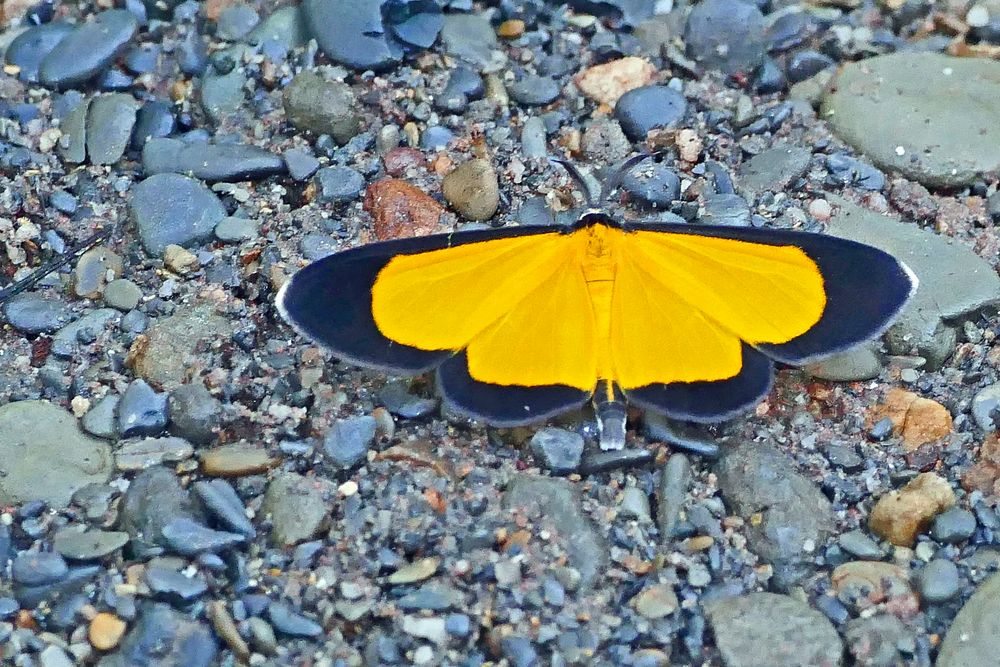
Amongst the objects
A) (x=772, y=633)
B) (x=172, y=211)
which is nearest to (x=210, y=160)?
(x=172, y=211)

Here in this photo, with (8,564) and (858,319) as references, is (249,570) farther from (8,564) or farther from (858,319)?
(858,319)

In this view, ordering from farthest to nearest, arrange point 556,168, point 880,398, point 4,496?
point 556,168 < point 880,398 < point 4,496

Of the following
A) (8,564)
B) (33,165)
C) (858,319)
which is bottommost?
(8,564)

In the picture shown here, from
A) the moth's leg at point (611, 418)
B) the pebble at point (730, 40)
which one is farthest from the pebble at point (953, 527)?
the pebble at point (730, 40)

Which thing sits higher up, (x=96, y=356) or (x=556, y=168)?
(x=556, y=168)

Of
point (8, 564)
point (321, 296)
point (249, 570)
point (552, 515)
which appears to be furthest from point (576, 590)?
point (8, 564)

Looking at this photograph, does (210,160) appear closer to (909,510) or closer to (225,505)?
(225,505)

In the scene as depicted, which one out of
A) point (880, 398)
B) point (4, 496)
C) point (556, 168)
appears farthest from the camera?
point (556, 168)

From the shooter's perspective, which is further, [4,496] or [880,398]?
[880,398]

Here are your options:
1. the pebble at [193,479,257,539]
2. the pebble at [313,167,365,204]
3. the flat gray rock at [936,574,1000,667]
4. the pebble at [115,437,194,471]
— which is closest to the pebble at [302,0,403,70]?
the pebble at [313,167,365,204]
